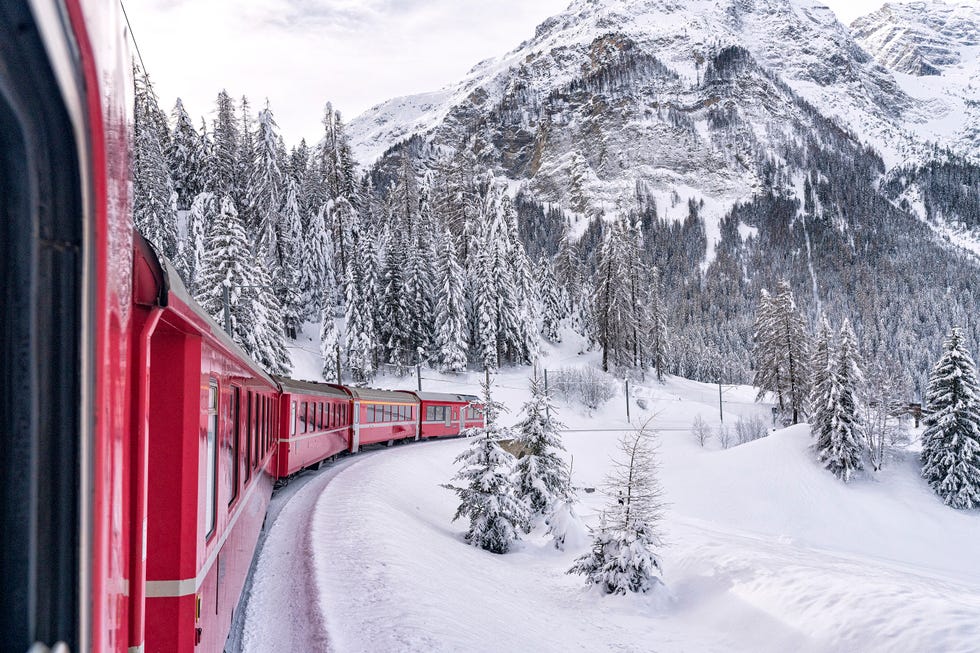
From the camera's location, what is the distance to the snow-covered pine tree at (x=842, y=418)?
125 ft

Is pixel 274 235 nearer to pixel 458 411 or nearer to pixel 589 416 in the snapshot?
pixel 458 411

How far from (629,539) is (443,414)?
74.2ft

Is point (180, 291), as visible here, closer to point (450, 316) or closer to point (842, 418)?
point (842, 418)

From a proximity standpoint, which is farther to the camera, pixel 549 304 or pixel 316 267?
pixel 549 304

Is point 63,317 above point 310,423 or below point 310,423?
above

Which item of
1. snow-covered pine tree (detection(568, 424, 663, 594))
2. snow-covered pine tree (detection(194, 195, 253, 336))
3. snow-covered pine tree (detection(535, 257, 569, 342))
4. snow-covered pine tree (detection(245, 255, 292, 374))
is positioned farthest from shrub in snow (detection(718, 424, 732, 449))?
snow-covered pine tree (detection(568, 424, 663, 594))

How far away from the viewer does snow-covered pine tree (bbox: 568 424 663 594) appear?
14.0m

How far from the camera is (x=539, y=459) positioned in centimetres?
1938

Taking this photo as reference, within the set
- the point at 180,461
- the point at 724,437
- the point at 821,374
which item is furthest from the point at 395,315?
the point at 180,461

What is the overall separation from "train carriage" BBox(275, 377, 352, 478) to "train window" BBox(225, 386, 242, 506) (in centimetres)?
838

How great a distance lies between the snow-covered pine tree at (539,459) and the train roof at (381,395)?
7838 millimetres

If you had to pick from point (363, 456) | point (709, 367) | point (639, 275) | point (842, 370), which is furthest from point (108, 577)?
point (709, 367)

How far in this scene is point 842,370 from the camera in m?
39.4

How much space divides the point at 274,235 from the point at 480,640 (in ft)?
169
